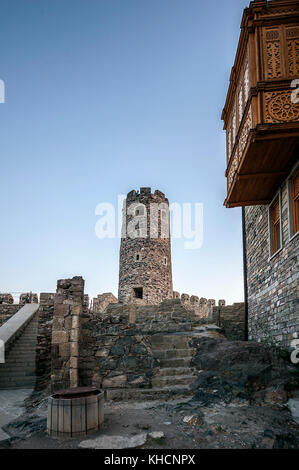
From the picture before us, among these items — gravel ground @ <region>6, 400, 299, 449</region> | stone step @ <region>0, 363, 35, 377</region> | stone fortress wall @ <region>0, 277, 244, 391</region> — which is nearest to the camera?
gravel ground @ <region>6, 400, 299, 449</region>

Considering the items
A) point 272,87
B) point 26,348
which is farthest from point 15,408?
point 272,87

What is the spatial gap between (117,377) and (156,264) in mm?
19334

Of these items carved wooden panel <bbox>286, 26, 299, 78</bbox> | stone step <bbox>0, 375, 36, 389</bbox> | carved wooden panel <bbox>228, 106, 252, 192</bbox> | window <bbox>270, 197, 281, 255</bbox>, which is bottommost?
stone step <bbox>0, 375, 36, 389</bbox>

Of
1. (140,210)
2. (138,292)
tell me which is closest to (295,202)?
(138,292)

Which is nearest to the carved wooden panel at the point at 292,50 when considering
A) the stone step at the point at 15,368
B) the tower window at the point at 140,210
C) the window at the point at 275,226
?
the window at the point at 275,226

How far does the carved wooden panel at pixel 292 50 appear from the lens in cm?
661

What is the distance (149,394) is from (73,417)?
7.91ft

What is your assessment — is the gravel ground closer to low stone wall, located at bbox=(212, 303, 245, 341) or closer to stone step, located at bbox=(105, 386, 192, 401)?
stone step, located at bbox=(105, 386, 192, 401)

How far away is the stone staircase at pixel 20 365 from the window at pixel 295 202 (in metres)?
7.39

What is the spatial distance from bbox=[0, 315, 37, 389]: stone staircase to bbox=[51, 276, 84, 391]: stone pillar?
281cm

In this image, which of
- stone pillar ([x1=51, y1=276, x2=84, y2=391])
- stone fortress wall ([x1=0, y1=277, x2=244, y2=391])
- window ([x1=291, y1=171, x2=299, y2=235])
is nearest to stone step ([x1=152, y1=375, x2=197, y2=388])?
stone fortress wall ([x1=0, y1=277, x2=244, y2=391])

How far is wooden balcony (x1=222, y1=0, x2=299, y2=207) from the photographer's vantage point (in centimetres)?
644

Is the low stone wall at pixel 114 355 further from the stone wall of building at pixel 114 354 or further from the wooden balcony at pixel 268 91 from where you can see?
the wooden balcony at pixel 268 91
